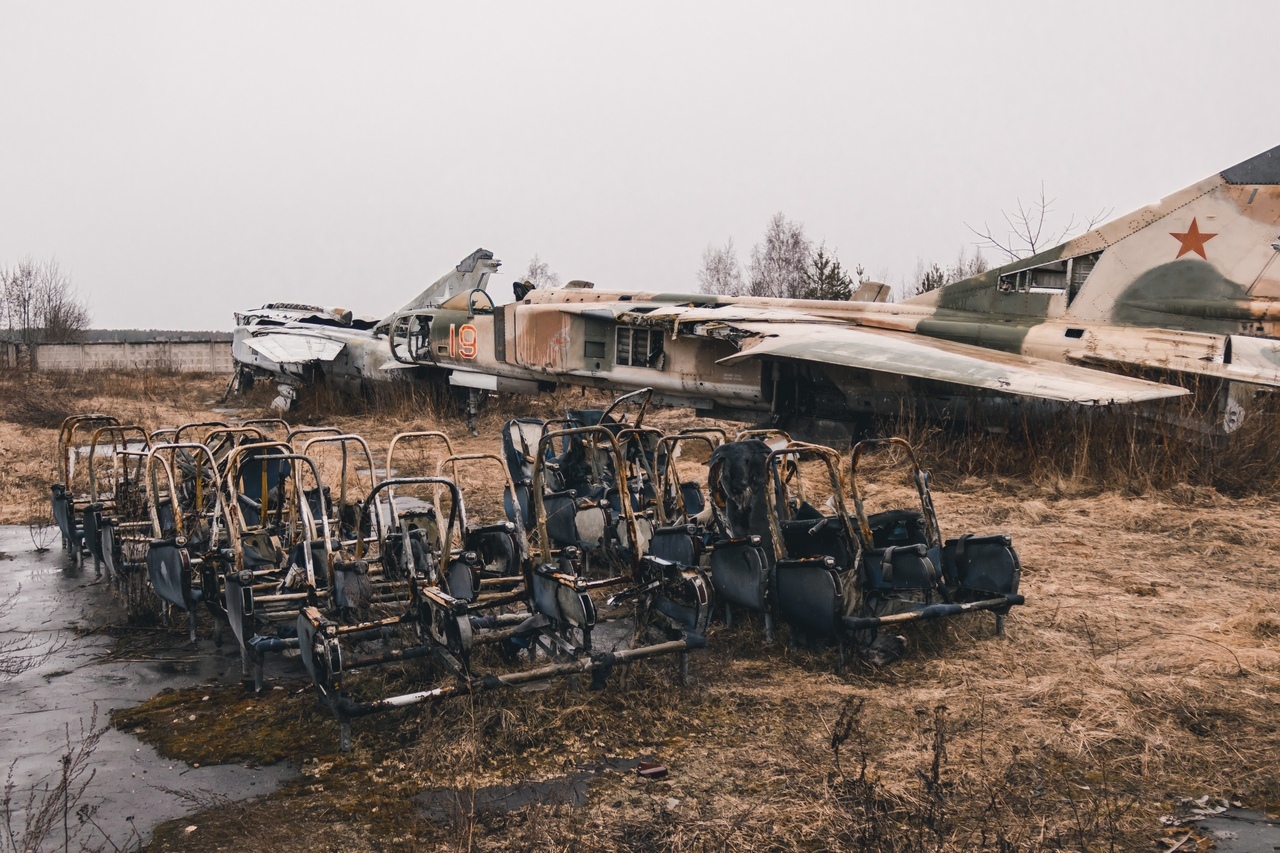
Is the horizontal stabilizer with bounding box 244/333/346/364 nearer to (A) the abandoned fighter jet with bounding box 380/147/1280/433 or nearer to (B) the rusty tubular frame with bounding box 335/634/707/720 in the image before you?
(A) the abandoned fighter jet with bounding box 380/147/1280/433

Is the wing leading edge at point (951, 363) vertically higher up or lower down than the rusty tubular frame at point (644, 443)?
higher up

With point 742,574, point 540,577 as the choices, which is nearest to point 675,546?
point 742,574

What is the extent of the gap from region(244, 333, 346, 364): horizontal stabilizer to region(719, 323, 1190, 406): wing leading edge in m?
13.4

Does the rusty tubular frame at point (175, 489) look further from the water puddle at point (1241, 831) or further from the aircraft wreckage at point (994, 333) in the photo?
the aircraft wreckage at point (994, 333)

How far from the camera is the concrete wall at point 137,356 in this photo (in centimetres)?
3850

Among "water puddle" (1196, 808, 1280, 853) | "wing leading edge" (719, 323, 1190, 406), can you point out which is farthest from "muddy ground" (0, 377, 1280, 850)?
"wing leading edge" (719, 323, 1190, 406)

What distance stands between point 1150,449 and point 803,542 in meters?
6.86

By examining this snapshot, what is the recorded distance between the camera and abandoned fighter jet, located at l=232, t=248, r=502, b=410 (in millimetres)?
23500

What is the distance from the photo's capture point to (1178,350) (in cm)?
1160

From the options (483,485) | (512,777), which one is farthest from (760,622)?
(483,485)

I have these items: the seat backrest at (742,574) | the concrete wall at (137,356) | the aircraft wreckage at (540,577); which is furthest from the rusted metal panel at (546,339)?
the concrete wall at (137,356)

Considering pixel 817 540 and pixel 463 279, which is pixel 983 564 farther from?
pixel 463 279

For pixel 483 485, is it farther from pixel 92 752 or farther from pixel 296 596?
pixel 92 752

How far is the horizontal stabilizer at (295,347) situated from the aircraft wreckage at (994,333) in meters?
7.42
